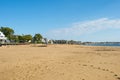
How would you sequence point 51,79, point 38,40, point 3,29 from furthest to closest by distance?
1. point 38,40
2. point 3,29
3. point 51,79

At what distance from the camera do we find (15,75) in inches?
459

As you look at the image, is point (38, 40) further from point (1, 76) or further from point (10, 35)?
point (1, 76)

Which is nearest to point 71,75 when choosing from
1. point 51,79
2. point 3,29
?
point 51,79

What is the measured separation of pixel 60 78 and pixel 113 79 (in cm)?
299

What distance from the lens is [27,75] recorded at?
11578 mm

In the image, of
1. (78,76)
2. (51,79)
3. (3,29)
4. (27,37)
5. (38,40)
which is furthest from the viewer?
(38,40)

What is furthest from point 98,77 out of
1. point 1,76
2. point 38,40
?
point 38,40

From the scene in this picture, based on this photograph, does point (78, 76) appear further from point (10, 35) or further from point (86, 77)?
point (10, 35)

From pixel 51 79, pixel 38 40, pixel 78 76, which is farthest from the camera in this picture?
pixel 38 40

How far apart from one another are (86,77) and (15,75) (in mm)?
4228

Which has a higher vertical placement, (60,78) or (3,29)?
(3,29)

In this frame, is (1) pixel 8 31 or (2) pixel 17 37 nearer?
(1) pixel 8 31

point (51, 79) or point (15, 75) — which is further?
point (15, 75)

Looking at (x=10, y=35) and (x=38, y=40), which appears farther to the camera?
(x=38, y=40)
